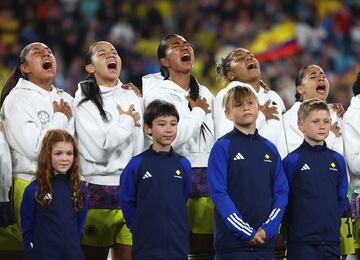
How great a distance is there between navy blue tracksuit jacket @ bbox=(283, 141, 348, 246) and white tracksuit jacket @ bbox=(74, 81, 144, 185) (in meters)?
1.09

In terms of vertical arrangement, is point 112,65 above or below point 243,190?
above

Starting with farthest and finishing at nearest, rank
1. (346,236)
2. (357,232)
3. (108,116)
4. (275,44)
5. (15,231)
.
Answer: (275,44) < (357,232) < (346,236) < (108,116) < (15,231)

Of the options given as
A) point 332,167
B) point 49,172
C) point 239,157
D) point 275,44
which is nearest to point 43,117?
point 49,172

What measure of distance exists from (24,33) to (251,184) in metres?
9.71

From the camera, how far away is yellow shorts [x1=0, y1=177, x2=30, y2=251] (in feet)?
23.1

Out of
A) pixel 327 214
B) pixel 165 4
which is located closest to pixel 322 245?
pixel 327 214

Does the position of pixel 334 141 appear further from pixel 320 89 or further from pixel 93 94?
pixel 93 94

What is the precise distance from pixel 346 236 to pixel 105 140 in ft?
6.05

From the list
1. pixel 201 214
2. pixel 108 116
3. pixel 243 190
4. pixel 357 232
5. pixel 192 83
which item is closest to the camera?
pixel 243 190

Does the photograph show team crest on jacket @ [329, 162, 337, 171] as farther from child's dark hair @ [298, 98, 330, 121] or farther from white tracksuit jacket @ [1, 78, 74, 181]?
white tracksuit jacket @ [1, 78, 74, 181]

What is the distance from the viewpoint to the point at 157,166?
265 inches

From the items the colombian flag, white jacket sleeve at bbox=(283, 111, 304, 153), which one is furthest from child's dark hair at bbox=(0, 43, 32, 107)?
the colombian flag

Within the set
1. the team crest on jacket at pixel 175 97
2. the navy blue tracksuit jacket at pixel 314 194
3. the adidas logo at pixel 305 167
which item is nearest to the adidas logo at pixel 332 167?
the navy blue tracksuit jacket at pixel 314 194

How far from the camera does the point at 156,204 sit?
666 cm
